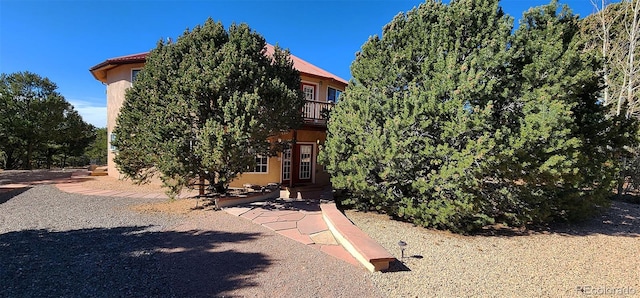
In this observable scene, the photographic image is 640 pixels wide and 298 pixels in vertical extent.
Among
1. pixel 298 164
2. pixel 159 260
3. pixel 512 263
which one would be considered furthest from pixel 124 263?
pixel 298 164

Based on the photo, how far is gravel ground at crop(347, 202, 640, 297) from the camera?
13.6ft

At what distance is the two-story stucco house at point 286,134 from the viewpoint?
12.6 metres

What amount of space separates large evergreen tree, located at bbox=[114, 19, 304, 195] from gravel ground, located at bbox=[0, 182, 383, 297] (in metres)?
1.60

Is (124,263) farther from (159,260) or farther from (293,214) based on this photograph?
(293,214)

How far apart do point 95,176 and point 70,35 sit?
7.64 meters

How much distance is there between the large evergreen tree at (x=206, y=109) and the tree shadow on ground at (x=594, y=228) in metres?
6.40

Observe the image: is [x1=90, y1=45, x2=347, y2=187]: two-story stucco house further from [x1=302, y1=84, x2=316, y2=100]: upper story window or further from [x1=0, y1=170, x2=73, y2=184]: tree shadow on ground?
[x1=0, y1=170, x2=73, y2=184]: tree shadow on ground

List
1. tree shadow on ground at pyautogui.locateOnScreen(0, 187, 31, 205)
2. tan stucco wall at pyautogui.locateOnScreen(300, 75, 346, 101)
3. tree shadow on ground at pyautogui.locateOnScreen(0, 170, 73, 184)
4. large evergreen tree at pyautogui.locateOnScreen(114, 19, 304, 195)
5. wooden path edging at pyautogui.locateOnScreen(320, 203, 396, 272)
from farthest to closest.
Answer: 1. tan stucco wall at pyautogui.locateOnScreen(300, 75, 346, 101)
2. tree shadow on ground at pyautogui.locateOnScreen(0, 170, 73, 184)
3. tree shadow on ground at pyautogui.locateOnScreen(0, 187, 31, 205)
4. large evergreen tree at pyautogui.locateOnScreen(114, 19, 304, 195)
5. wooden path edging at pyautogui.locateOnScreen(320, 203, 396, 272)

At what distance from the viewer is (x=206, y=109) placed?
8195 mm

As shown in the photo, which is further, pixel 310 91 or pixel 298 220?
pixel 310 91

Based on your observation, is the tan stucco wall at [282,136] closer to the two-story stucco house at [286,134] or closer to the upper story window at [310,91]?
the two-story stucco house at [286,134]

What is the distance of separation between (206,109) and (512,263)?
8.16 m

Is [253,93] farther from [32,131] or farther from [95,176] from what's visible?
[32,131]

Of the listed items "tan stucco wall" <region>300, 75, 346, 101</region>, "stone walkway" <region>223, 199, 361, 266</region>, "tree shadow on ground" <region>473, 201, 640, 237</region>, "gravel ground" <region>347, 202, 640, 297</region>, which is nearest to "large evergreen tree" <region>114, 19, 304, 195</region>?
"stone walkway" <region>223, 199, 361, 266</region>
